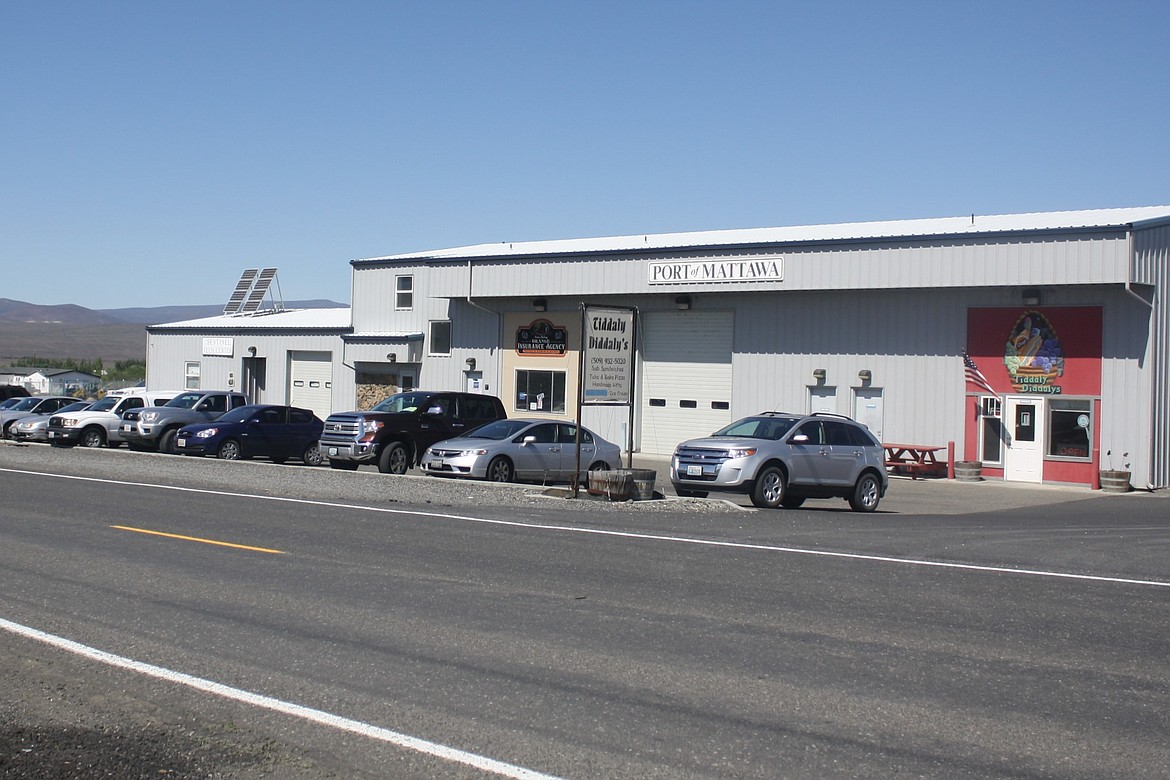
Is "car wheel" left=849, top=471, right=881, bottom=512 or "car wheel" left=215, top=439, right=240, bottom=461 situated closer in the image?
"car wheel" left=849, top=471, right=881, bottom=512

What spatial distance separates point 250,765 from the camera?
5.77 meters

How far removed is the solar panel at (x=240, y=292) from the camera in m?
55.9

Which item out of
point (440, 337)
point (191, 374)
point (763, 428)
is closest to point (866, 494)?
point (763, 428)

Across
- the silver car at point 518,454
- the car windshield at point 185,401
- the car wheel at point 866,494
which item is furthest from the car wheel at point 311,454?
the car wheel at point 866,494

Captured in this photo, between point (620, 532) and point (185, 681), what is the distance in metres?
8.49

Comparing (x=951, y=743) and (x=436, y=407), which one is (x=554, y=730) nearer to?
(x=951, y=743)

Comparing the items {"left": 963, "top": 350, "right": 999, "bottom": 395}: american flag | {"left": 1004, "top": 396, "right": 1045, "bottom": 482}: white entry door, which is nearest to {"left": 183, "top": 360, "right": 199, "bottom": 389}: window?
{"left": 963, "top": 350, "right": 999, "bottom": 395}: american flag

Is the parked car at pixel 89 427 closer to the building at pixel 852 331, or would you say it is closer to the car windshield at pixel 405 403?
the car windshield at pixel 405 403

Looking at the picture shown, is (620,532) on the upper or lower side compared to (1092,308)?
lower

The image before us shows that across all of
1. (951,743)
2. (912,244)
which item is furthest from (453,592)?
(912,244)

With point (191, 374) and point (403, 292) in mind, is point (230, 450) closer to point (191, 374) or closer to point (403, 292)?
point (403, 292)

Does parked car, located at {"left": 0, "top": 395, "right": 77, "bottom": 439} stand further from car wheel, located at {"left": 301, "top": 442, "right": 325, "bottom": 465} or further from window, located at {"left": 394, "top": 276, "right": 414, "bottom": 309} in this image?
window, located at {"left": 394, "top": 276, "right": 414, "bottom": 309}

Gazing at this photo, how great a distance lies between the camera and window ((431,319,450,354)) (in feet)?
138

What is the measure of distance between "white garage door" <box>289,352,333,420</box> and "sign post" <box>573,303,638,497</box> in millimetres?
26455
